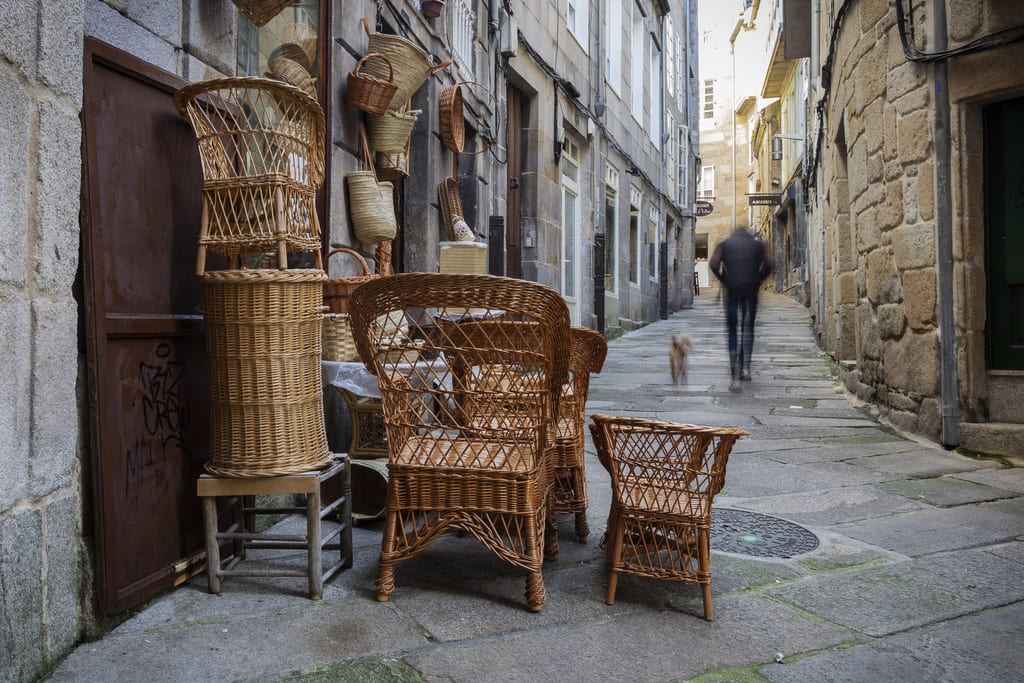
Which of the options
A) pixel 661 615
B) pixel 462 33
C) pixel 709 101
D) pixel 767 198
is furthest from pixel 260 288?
pixel 709 101

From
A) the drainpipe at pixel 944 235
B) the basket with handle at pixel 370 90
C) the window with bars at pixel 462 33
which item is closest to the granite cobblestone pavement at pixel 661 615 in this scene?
the drainpipe at pixel 944 235

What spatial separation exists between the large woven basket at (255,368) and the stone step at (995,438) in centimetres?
427

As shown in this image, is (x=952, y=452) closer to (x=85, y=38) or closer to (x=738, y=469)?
(x=738, y=469)

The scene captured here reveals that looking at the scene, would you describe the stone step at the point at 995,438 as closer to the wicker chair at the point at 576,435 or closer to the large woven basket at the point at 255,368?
the wicker chair at the point at 576,435

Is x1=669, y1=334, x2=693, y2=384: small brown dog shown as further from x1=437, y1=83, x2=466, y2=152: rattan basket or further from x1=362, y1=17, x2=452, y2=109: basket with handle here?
x1=362, y1=17, x2=452, y2=109: basket with handle

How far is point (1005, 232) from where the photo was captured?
4973 millimetres

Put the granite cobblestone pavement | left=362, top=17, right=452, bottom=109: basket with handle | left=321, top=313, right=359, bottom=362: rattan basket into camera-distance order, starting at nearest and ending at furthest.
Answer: the granite cobblestone pavement → left=321, top=313, right=359, bottom=362: rattan basket → left=362, top=17, right=452, bottom=109: basket with handle

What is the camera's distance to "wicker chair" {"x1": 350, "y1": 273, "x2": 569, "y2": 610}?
91.9 inches

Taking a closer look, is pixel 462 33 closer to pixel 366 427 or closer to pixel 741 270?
pixel 741 270

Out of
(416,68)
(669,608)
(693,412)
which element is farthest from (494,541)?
(693,412)

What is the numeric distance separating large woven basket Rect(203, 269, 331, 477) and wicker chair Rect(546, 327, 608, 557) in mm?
940

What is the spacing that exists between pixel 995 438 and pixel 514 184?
20.4ft

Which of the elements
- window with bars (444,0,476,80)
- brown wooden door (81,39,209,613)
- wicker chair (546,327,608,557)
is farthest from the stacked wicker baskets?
window with bars (444,0,476,80)

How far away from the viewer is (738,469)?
4379 mm
